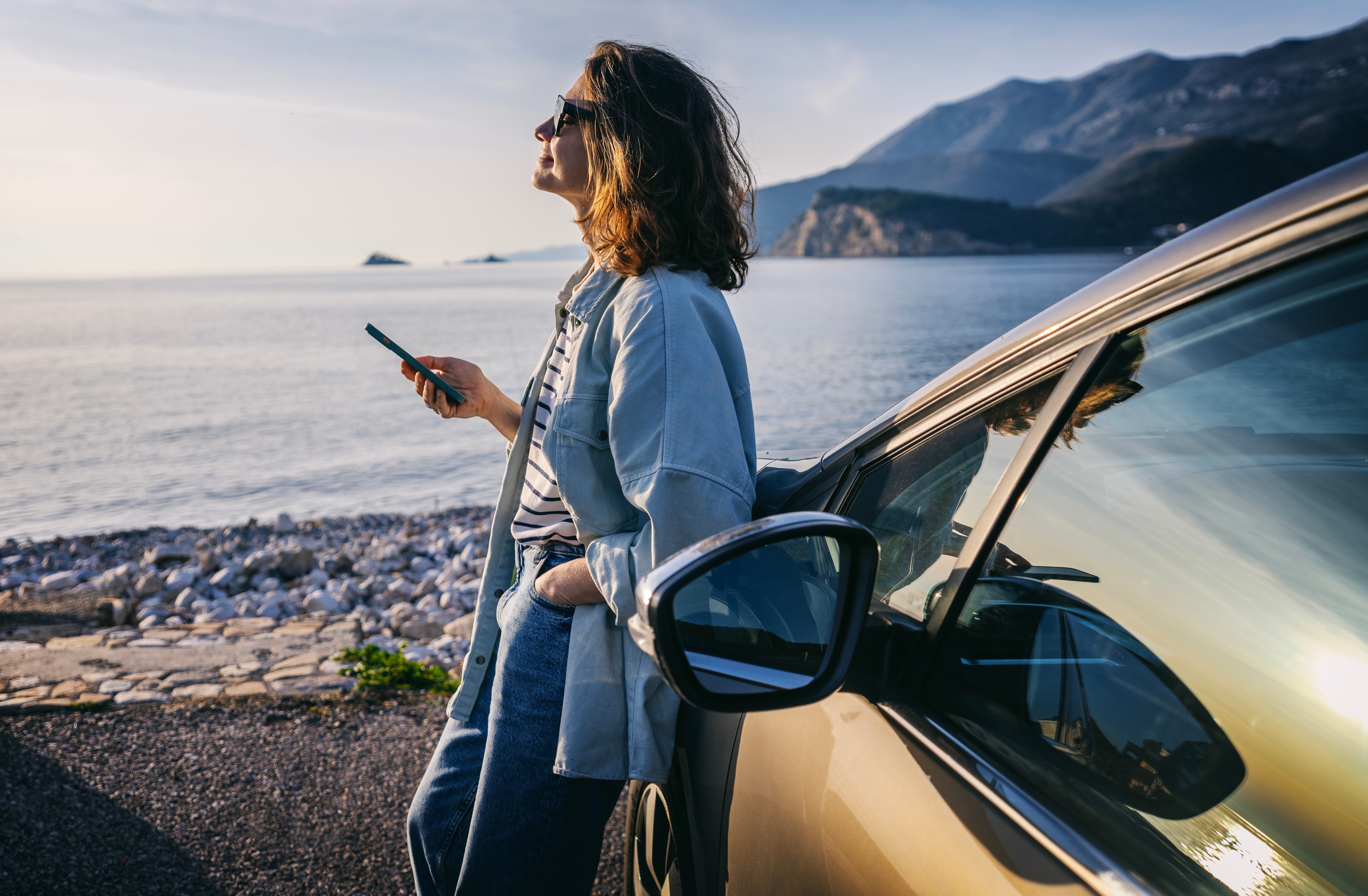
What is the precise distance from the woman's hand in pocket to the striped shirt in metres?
0.07

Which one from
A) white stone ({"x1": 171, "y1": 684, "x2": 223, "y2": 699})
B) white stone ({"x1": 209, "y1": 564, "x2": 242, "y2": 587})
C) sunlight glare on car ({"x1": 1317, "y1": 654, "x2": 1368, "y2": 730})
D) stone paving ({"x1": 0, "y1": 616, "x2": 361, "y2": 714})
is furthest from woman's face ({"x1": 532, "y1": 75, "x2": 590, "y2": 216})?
white stone ({"x1": 209, "y1": 564, "x2": 242, "y2": 587})

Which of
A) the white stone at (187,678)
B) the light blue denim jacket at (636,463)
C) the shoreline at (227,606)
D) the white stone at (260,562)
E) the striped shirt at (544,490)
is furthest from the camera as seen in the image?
the white stone at (260,562)

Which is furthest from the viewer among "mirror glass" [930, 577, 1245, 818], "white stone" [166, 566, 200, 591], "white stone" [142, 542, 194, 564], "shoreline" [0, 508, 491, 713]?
"white stone" [142, 542, 194, 564]

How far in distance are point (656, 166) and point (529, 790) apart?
4.34 ft

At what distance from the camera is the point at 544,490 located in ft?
5.71

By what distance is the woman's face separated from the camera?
1846 millimetres

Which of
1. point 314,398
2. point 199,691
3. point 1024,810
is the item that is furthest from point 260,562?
point 314,398

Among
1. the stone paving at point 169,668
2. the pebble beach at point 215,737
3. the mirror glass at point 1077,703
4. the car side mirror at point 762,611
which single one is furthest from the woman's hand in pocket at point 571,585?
the stone paving at point 169,668

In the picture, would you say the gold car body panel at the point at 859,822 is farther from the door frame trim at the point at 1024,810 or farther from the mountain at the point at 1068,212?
the mountain at the point at 1068,212

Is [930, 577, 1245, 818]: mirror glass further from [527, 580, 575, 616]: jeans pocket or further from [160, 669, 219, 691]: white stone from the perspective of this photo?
[160, 669, 219, 691]: white stone

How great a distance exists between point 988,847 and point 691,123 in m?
1.47

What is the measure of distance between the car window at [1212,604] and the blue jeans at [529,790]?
2.92 feet

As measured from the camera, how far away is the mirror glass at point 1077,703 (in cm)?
87

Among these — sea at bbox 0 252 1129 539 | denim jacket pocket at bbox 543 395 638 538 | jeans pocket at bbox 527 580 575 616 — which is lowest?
sea at bbox 0 252 1129 539
